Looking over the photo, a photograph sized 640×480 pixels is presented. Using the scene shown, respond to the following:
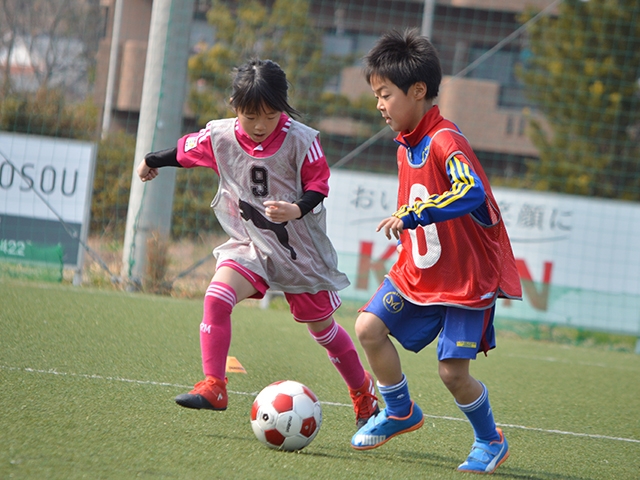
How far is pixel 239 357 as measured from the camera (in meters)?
4.93

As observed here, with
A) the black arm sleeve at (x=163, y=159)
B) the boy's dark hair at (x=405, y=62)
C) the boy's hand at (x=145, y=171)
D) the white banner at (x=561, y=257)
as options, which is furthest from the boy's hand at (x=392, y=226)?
the white banner at (x=561, y=257)

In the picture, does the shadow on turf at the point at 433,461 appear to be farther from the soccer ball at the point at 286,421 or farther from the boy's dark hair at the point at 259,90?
the boy's dark hair at the point at 259,90

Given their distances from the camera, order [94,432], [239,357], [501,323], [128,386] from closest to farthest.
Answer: [94,432] → [128,386] → [239,357] → [501,323]

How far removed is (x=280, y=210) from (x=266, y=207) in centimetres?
18

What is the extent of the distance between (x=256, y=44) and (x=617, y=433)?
540 inches

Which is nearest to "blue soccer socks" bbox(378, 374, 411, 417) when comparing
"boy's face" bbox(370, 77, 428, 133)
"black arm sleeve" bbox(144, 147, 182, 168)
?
"boy's face" bbox(370, 77, 428, 133)

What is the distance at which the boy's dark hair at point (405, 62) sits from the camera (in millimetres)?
2881

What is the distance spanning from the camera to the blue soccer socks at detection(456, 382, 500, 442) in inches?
116

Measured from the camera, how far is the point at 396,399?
306cm

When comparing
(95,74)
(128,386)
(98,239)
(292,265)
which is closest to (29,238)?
(98,239)

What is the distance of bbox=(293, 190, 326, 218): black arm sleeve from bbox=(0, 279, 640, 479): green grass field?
88 cm

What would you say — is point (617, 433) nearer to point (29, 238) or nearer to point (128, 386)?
point (128, 386)

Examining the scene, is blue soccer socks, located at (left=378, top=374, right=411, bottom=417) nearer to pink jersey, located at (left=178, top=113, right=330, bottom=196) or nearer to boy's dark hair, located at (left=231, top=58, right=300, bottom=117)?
pink jersey, located at (left=178, top=113, right=330, bottom=196)

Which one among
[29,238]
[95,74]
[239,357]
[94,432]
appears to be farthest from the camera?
[95,74]
